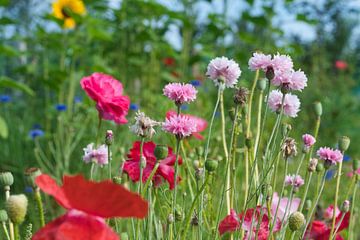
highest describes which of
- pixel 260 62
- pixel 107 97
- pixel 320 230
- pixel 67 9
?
pixel 67 9

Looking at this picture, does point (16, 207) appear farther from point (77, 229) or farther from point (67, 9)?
point (67, 9)

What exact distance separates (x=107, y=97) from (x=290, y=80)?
0.38 meters

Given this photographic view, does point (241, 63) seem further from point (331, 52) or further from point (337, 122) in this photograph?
point (331, 52)

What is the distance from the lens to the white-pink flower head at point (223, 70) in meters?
0.98

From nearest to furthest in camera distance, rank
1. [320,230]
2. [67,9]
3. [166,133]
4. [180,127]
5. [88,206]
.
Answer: [88,206], [180,127], [320,230], [166,133], [67,9]

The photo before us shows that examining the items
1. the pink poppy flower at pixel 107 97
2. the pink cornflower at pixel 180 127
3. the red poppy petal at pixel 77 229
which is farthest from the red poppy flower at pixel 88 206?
the pink poppy flower at pixel 107 97

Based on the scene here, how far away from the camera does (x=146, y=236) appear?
103 cm

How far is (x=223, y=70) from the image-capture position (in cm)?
98

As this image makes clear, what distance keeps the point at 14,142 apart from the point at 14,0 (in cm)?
401

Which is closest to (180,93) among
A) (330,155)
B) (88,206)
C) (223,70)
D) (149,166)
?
(223,70)

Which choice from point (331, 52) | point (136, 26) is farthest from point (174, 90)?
point (331, 52)

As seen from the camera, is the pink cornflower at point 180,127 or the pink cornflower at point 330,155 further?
the pink cornflower at point 330,155

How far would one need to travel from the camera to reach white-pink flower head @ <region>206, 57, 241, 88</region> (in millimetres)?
979

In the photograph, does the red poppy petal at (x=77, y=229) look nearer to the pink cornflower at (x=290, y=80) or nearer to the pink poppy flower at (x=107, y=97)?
the pink cornflower at (x=290, y=80)
